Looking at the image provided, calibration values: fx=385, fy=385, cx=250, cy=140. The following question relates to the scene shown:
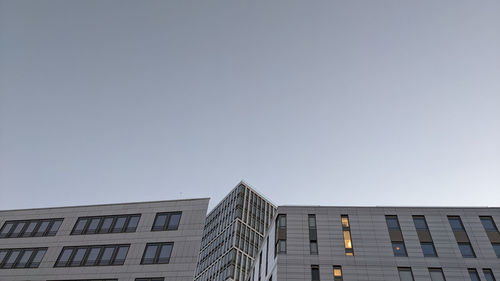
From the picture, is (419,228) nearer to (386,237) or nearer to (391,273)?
(386,237)

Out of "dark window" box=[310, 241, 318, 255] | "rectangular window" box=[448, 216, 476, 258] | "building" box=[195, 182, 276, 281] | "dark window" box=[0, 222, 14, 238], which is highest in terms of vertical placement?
"building" box=[195, 182, 276, 281]

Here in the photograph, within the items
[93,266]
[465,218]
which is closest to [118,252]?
[93,266]

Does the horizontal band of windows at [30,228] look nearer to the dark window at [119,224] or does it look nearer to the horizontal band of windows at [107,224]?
the horizontal band of windows at [107,224]

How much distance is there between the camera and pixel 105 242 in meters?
43.7

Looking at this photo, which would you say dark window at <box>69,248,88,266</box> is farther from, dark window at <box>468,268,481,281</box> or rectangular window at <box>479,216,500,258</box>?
rectangular window at <box>479,216,500,258</box>

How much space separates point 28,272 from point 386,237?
43.4 metres

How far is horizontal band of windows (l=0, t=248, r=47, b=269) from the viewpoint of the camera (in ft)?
143

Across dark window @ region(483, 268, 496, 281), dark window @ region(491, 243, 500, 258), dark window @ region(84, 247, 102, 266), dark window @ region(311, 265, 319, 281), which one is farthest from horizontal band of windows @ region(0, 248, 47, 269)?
dark window @ region(491, 243, 500, 258)

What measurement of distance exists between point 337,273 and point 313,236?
610 centimetres

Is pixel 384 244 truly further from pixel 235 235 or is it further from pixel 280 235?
pixel 235 235

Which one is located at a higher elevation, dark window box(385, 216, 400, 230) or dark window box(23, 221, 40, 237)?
dark window box(385, 216, 400, 230)

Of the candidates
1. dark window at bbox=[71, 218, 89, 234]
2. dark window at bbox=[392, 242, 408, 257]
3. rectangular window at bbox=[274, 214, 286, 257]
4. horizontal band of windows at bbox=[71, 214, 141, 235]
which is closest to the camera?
horizontal band of windows at bbox=[71, 214, 141, 235]

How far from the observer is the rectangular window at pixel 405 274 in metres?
46.9

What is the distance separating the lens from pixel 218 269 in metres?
101
